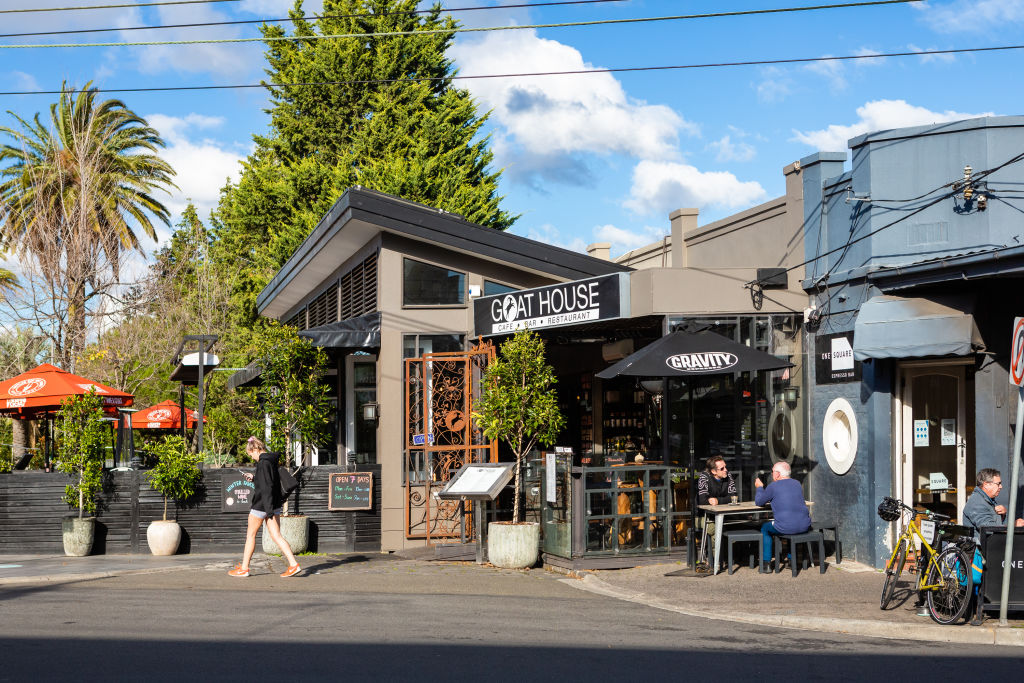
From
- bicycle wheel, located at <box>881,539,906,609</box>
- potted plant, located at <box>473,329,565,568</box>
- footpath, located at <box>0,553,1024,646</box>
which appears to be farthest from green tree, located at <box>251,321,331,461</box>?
bicycle wheel, located at <box>881,539,906,609</box>

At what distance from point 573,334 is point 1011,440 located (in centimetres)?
771

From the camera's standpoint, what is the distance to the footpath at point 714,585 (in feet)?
31.2

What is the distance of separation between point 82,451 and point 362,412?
439cm

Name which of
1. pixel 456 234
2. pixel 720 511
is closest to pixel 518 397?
pixel 720 511

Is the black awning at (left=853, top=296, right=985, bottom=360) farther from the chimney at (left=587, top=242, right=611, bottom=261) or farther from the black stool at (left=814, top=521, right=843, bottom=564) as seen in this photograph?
the chimney at (left=587, top=242, right=611, bottom=261)

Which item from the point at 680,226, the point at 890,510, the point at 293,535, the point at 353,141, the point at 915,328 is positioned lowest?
the point at 293,535

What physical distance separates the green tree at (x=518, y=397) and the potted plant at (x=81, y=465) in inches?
244

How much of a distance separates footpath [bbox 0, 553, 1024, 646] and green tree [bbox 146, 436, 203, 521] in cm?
98

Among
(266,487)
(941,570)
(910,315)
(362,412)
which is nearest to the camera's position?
(941,570)

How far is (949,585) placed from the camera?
9.56 meters

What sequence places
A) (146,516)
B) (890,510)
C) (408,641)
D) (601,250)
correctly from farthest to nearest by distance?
(601,250) < (146,516) < (890,510) < (408,641)

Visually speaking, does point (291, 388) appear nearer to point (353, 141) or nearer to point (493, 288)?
point (493, 288)

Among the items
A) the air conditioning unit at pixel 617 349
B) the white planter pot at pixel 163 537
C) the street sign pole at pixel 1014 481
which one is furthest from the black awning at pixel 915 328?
the white planter pot at pixel 163 537

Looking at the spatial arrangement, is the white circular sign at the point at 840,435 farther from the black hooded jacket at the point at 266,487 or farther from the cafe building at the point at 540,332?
the black hooded jacket at the point at 266,487
